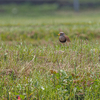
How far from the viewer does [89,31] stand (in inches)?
389

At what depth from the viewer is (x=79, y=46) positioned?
4863mm

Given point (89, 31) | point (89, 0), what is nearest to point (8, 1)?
point (89, 0)

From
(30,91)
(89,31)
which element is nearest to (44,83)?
(30,91)

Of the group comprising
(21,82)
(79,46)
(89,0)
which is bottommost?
(21,82)

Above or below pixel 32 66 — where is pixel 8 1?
above

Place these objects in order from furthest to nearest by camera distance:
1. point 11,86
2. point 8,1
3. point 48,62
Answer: point 8,1
point 48,62
point 11,86

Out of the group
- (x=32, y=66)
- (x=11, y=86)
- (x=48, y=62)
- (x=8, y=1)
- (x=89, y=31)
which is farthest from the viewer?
(x=8, y=1)

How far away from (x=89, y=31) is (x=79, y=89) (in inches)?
255

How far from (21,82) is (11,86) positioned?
0.22m

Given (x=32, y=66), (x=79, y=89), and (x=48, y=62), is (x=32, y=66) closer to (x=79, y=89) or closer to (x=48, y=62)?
(x=48, y=62)

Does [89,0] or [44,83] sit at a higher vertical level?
[89,0]

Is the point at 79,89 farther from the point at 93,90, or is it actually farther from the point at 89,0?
the point at 89,0

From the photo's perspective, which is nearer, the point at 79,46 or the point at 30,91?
the point at 30,91

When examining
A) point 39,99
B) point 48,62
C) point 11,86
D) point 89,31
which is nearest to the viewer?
point 39,99
